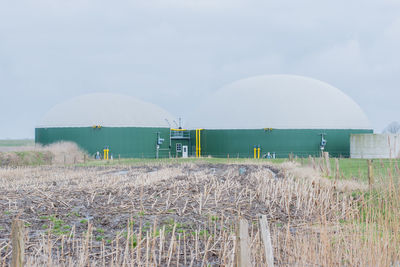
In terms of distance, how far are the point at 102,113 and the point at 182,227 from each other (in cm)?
3611

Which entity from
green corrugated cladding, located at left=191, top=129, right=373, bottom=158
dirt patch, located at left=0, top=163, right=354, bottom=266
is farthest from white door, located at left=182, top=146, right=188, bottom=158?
dirt patch, located at left=0, top=163, right=354, bottom=266

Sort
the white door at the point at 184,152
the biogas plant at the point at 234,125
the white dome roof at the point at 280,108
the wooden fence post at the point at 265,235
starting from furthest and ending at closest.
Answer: the white door at the point at 184,152 → the white dome roof at the point at 280,108 → the biogas plant at the point at 234,125 → the wooden fence post at the point at 265,235

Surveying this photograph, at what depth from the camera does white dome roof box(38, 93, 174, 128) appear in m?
42.5

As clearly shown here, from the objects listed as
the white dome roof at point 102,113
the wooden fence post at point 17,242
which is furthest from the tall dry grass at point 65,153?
the wooden fence post at point 17,242

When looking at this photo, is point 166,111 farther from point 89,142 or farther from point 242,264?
point 242,264

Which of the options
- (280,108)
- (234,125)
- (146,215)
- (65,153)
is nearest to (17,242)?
(146,215)

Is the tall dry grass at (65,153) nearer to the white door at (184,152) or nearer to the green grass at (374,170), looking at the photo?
the white door at (184,152)

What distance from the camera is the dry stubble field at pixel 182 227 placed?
6.20 m

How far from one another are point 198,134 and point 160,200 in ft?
108

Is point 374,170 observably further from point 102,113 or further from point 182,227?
point 102,113

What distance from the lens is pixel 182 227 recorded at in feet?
27.0

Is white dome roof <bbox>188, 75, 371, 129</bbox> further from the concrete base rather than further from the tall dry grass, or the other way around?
the tall dry grass

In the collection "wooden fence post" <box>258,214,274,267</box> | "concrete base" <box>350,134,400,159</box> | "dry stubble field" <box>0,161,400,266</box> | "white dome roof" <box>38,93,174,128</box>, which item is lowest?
"dry stubble field" <box>0,161,400,266</box>

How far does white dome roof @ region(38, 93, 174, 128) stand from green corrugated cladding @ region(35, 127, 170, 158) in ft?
2.29
